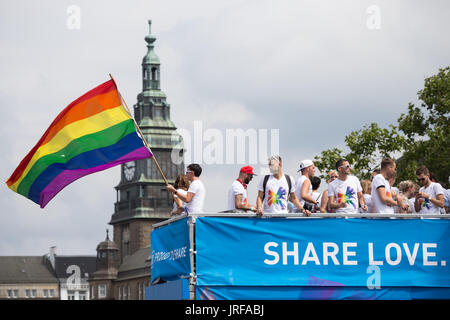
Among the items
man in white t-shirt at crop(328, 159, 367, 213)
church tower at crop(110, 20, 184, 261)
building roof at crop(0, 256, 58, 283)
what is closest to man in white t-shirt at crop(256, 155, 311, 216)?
man in white t-shirt at crop(328, 159, 367, 213)

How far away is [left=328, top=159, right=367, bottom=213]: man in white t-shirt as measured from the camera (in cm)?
1421

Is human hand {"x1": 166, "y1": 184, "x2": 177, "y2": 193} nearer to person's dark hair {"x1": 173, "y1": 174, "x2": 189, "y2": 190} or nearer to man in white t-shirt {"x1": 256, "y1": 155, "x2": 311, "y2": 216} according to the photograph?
person's dark hair {"x1": 173, "y1": 174, "x2": 189, "y2": 190}

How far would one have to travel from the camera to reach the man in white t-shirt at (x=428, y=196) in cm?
1496

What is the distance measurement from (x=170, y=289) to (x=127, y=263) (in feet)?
507

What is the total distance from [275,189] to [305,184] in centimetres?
76

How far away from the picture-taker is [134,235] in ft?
534

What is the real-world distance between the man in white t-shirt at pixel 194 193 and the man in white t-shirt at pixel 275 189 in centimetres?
78

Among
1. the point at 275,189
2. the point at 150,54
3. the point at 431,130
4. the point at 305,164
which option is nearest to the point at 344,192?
the point at 305,164

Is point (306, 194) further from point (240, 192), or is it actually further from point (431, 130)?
point (431, 130)

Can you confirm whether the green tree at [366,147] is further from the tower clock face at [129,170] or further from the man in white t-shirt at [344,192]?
the tower clock face at [129,170]

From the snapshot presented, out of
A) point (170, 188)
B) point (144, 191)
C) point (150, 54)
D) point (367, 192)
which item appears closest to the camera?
point (170, 188)

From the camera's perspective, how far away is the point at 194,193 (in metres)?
14.0

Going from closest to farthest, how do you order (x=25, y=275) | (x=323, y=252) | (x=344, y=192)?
1. (x=323, y=252)
2. (x=344, y=192)
3. (x=25, y=275)
